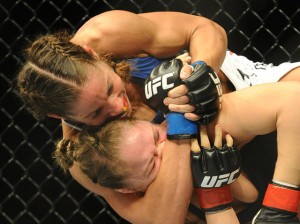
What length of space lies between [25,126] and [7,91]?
0.18 meters

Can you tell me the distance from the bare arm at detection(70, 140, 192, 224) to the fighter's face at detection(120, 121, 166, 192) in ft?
0.06

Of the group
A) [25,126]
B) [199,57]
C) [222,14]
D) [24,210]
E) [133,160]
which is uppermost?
[199,57]

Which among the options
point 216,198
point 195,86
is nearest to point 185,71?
point 195,86

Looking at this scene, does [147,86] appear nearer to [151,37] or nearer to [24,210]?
[151,37]

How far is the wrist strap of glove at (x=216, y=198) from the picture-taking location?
3.31ft

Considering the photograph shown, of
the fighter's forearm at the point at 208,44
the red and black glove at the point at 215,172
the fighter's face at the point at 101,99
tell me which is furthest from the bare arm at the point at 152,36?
the red and black glove at the point at 215,172

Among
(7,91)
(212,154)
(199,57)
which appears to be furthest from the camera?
(7,91)

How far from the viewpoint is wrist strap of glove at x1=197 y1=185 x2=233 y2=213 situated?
1009mm

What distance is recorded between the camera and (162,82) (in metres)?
0.97

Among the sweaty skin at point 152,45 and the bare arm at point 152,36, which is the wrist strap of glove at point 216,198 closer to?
the sweaty skin at point 152,45

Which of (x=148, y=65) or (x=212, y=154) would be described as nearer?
(x=212, y=154)

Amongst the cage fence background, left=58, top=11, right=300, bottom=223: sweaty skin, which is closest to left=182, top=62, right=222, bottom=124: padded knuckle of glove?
left=58, top=11, right=300, bottom=223: sweaty skin

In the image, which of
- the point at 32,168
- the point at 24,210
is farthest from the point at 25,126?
the point at 24,210

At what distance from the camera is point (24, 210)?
6.50ft
